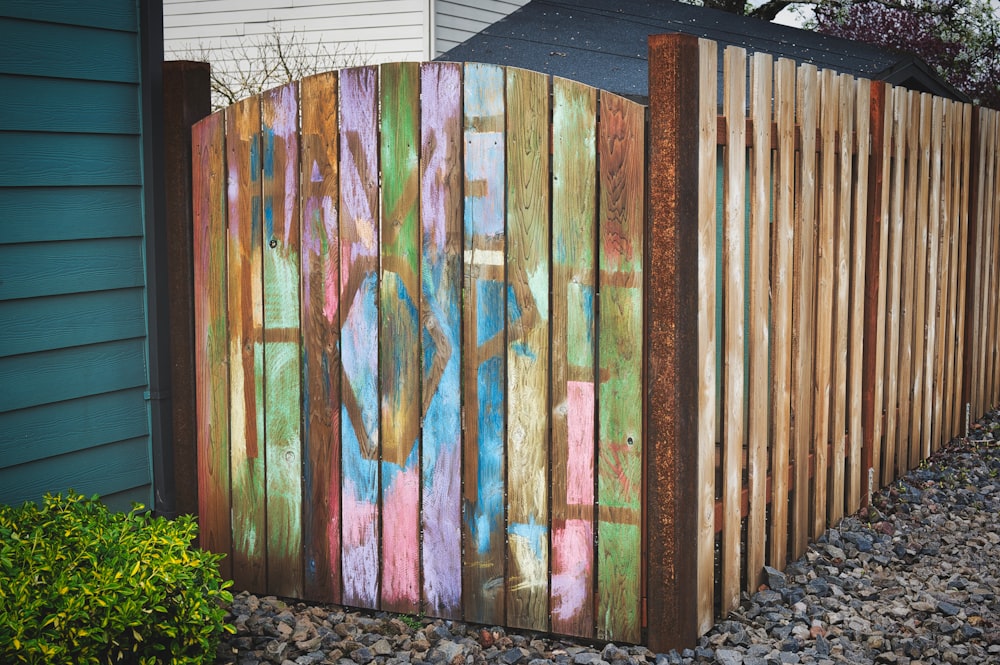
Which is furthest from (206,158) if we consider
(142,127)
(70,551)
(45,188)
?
(70,551)

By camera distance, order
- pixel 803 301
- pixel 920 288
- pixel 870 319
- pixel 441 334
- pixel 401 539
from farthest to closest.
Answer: pixel 920 288, pixel 870 319, pixel 803 301, pixel 401 539, pixel 441 334

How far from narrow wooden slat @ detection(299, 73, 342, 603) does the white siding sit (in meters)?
9.42

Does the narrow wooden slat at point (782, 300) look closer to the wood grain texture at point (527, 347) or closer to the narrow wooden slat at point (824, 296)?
the narrow wooden slat at point (824, 296)

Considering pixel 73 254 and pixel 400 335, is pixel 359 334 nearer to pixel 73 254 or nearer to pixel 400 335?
pixel 400 335

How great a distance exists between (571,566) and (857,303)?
241 cm

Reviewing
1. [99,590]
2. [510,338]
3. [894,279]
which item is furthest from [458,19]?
[99,590]

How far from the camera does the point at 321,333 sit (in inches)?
164

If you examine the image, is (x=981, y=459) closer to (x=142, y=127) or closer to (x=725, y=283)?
(x=725, y=283)

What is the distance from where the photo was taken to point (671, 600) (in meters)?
3.70

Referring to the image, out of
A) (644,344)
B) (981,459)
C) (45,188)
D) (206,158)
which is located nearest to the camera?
(644,344)

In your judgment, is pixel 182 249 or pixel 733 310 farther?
pixel 182 249

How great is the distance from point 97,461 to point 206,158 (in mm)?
1309

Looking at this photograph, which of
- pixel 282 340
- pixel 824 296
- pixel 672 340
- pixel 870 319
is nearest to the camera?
pixel 672 340

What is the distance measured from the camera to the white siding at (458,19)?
13336 millimetres
